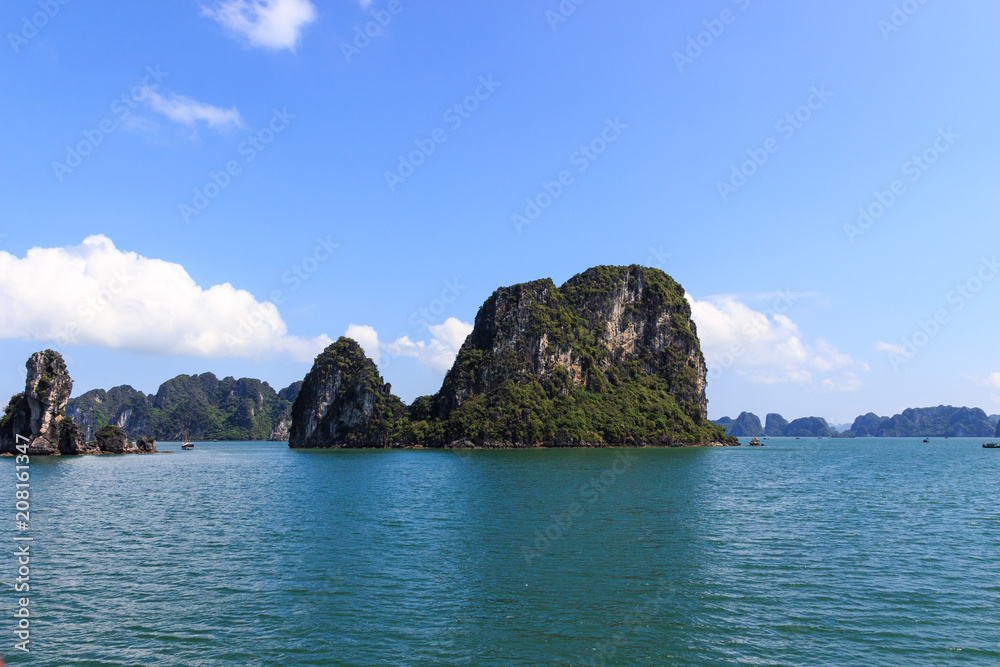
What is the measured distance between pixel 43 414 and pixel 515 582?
15556 cm

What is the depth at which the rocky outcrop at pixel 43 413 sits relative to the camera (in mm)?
134875

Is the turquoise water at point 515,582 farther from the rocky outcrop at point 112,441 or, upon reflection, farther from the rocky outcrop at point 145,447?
the rocky outcrop at point 145,447

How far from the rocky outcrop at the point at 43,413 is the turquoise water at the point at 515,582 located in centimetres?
10664

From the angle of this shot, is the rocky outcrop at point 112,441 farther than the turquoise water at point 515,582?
Yes

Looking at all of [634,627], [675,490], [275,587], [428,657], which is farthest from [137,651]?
[675,490]

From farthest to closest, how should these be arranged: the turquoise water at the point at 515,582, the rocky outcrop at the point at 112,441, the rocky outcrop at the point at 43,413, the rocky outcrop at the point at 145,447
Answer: the rocky outcrop at the point at 145,447, the rocky outcrop at the point at 112,441, the rocky outcrop at the point at 43,413, the turquoise water at the point at 515,582

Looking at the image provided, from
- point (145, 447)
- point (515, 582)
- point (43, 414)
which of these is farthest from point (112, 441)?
point (515, 582)

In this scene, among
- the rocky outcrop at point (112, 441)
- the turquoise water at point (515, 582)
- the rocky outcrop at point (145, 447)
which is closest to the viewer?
the turquoise water at point (515, 582)

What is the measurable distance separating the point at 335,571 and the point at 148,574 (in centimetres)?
883

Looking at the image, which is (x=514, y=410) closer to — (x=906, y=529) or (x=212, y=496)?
(x=212, y=496)

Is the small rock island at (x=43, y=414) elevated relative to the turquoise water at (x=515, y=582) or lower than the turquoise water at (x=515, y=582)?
elevated

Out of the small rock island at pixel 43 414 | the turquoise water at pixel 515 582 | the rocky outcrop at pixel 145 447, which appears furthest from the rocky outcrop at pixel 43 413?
the turquoise water at pixel 515 582

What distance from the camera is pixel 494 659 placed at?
17.8m

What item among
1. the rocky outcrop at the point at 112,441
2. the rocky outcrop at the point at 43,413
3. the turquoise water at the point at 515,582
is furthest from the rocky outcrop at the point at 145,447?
the turquoise water at the point at 515,582
